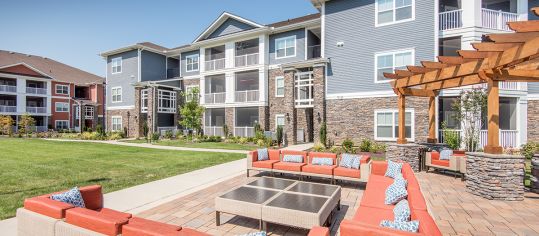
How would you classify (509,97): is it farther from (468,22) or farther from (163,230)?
(163,230)

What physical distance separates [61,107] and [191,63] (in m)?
27.2

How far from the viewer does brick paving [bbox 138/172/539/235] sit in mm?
4945

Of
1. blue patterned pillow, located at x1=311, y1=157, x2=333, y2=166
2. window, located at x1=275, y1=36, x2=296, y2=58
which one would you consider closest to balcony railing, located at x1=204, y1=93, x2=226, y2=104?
window, located at x1=275, y1=36, x2=296, y2=58

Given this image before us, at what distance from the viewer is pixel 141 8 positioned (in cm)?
1284

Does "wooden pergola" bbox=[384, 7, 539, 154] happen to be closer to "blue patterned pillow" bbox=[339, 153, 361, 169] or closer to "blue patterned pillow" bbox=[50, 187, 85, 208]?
"blue patterned pillow" bbox=[339, 153, 361, 169]

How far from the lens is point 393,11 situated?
1636 centimetres

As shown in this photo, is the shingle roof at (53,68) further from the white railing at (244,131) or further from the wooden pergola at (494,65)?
the wooden pergola at (494,65)

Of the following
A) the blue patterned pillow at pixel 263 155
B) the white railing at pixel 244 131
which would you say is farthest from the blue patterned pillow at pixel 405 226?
the white railing at pixel 244 131

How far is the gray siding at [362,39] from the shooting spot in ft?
50.8

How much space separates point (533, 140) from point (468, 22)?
8019 mm

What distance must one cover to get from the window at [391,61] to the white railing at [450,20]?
251 centimetres

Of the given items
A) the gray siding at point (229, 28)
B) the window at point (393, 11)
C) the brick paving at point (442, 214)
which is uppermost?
the gray siding at point (229, 28)

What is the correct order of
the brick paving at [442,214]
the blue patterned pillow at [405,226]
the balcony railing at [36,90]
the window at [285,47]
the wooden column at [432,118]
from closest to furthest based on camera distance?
the blue patterned pillow at [405,226] < the brick paving at [442,214] < the wooden column at [432,118] < the window at [285,47] < the balcony railing at [36,90]

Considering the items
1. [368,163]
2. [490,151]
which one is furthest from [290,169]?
[490,151]
